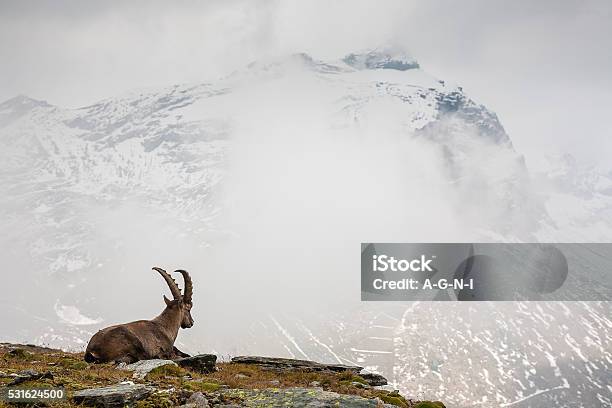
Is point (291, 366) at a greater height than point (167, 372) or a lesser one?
lesser

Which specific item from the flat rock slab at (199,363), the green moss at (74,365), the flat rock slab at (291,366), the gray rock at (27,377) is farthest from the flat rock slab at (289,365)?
the gray rock at (27,377)

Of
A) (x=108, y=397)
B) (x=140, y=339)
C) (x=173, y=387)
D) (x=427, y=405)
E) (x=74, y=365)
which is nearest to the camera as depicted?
(x=108, y=397)

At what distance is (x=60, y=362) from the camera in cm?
2053

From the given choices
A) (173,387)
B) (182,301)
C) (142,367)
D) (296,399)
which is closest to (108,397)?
(173,387)

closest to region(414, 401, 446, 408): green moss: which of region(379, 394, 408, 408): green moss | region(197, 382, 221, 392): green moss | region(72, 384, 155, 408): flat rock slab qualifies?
region(379, 394, 408, 408): green moss

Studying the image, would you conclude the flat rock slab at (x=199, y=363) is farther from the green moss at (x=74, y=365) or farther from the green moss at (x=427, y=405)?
the green moss at (x=427, y=405)

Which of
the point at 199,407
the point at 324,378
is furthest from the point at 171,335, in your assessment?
the point at 199,407

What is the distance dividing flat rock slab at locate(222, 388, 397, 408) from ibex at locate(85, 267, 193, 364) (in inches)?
321

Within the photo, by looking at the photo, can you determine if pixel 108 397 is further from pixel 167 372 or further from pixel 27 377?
pixel 167 372

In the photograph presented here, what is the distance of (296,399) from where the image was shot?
13.7m

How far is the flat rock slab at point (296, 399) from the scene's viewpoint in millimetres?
13367

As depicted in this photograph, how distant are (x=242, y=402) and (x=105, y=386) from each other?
335 centimetres

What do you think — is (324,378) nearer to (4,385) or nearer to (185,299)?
(185,299)

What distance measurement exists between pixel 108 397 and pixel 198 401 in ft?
6.41
